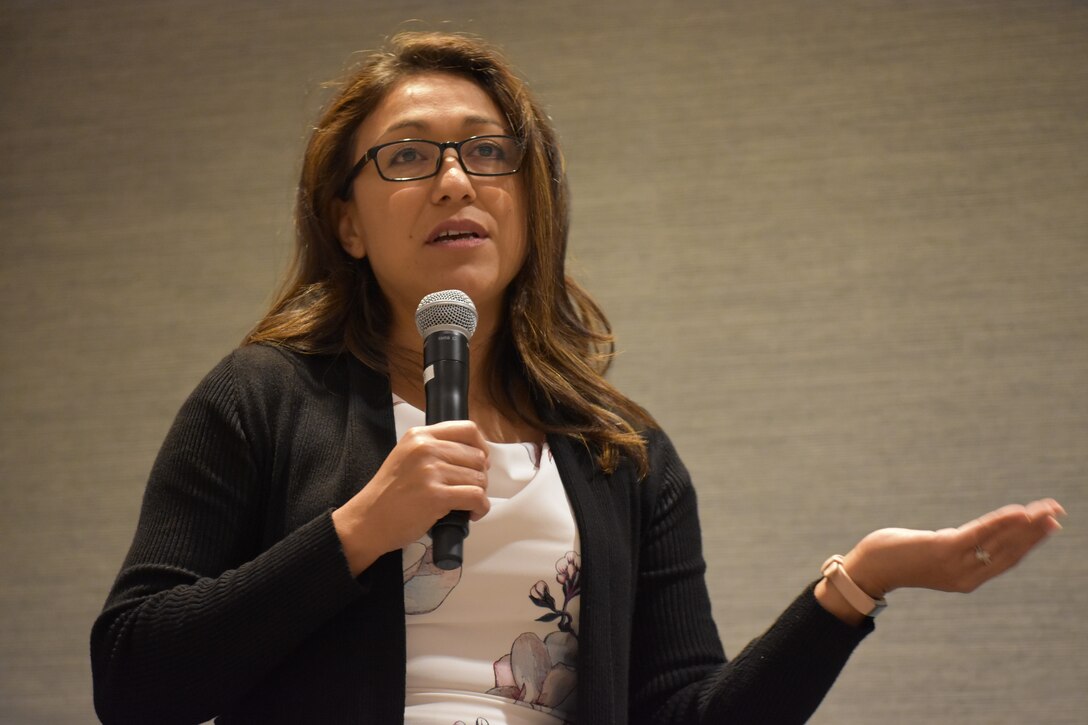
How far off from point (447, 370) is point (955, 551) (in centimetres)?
51

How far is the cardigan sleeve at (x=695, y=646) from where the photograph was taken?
4.11ft

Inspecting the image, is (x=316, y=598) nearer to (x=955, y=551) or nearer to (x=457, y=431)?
(x=457, y=431)

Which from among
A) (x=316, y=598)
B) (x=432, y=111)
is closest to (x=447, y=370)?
(x=316, y=598)

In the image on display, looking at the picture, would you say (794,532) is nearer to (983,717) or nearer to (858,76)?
(983,717)

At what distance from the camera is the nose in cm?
135

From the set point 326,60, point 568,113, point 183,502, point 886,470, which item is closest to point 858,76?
point 568,113

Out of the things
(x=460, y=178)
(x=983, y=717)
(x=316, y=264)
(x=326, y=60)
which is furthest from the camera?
(x=326, y=60)

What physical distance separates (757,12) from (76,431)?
69.0 inches

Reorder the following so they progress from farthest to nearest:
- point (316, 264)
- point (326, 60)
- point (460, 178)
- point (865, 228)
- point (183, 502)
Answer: point (326, 60) < point (865, 228) < point (316, 264) < point (460, 178) < point (183, 502)

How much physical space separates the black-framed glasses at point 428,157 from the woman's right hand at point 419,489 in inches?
17.1

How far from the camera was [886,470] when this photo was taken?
2363 millimetres

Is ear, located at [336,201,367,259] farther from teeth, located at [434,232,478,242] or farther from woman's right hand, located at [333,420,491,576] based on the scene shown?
woman's right hand, located at [333,420,491,576]

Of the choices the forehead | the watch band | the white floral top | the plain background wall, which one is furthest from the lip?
the plain background wall

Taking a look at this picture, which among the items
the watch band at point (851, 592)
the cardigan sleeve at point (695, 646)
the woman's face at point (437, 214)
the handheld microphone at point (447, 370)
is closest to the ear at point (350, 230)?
the woman's face at point (437, 214)
